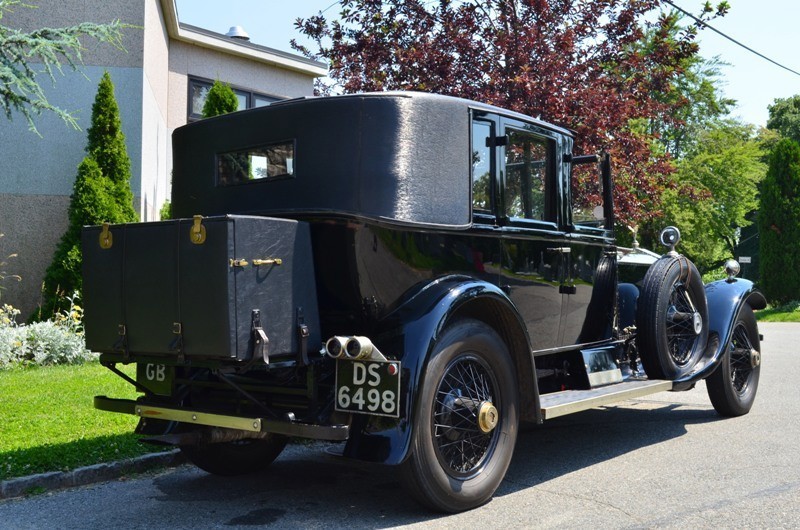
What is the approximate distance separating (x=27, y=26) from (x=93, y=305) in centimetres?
931

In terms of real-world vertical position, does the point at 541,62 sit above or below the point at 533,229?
above

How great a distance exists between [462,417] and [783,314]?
22.7 metres

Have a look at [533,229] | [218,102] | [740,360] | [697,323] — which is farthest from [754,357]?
[218,102]

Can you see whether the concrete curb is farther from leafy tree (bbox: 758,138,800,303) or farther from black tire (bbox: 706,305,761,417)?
leafy tree (bbox: 758,138,800,303)

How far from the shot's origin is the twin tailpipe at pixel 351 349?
3959mm

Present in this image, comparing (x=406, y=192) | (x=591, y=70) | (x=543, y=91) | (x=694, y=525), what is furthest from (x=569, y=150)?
(x=591, y=70)

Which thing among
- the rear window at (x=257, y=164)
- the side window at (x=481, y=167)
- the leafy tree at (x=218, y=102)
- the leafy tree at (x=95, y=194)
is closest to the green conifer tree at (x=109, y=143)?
the leafy tree at (x=95, y=194)

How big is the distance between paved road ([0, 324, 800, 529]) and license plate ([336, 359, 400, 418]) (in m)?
0.66

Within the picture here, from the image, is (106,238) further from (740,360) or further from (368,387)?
(740,360)

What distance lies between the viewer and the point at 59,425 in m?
6.09

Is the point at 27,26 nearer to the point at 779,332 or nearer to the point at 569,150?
the point at 569,150

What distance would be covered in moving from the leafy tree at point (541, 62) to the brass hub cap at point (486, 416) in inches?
284

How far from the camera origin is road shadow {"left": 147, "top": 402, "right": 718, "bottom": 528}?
4391 mm

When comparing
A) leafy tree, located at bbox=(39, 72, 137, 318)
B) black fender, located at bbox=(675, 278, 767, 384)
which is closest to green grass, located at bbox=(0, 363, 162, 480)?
leafy tree, located at bbox=(39, 72, 137, 318)
